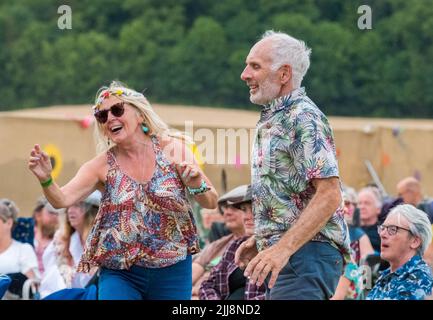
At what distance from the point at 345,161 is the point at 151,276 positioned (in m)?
13.2

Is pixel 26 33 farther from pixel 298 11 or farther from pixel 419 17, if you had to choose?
pixel 419 17

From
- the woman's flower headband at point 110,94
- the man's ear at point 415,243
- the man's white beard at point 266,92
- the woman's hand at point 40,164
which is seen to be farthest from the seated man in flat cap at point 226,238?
the man's white beard at point 266,92

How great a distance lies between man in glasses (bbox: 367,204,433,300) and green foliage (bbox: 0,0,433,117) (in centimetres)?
2998

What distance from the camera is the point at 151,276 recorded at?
7270 mm

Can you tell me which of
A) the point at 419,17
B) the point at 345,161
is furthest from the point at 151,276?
the point at 419,17

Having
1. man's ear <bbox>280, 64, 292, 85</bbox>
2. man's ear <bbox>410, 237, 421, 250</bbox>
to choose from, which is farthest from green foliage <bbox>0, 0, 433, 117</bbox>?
man's ear <bbox>280, 64, 292, 85</bbox>

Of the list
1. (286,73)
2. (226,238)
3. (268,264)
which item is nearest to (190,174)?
(286,73)

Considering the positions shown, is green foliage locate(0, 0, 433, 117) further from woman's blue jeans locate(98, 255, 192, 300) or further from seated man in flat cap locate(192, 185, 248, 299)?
woman's blue jeans locate(98, 255, 192, 300)

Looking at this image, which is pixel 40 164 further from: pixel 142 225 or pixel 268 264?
pixel 268 264

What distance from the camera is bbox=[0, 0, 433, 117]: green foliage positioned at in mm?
39250

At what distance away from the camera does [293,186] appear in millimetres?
6629

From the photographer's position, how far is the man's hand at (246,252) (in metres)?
6.94

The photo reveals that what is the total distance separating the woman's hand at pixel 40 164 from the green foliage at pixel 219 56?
30910 mm

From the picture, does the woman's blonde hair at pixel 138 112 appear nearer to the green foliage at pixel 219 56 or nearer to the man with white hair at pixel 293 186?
the man with white hair at pixel 293 186
